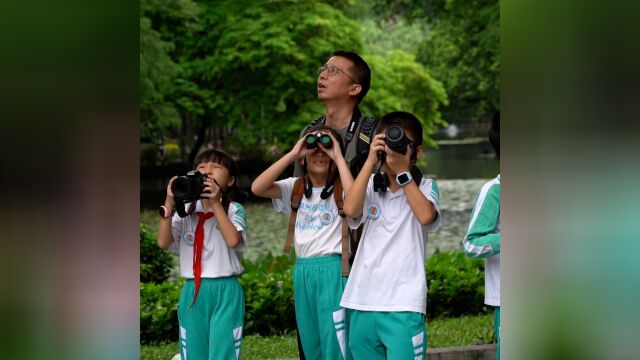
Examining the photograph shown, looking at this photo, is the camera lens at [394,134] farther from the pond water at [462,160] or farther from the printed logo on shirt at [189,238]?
the pond water at [462,160]

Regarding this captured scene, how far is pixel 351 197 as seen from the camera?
4.11m

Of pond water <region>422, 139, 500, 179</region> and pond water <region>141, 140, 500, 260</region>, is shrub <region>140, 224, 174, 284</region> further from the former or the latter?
pond water <region>422, 139, 500, 179</region>

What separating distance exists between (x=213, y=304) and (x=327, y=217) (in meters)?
0.76

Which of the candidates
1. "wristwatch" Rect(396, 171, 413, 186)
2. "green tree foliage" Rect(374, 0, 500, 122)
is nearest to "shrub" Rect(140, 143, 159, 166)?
"green tree foliage" Rect(374, 0, 500, 122)

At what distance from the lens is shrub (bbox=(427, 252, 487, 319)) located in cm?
810

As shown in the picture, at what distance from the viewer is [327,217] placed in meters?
4.54

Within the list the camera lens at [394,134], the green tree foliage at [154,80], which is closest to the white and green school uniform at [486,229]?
the camera lens at [394,134]

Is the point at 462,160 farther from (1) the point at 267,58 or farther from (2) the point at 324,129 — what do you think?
(2) the point at 324,129

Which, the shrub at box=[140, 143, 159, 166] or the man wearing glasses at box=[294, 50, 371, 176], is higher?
the shrub at box=[140, 143, 159, 166]

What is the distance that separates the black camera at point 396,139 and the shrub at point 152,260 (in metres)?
5.16

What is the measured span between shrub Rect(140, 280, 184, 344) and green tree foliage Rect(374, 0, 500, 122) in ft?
35.6

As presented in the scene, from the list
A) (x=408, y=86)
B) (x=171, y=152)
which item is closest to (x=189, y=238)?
(x=408, y=86)

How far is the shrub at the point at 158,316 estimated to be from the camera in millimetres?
7152
